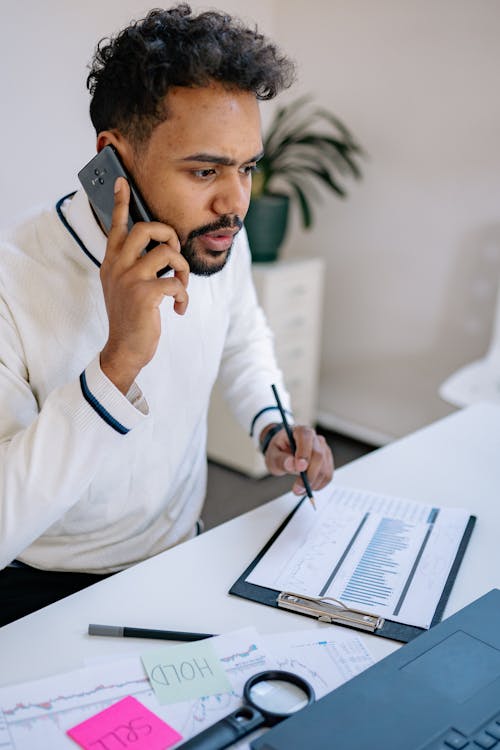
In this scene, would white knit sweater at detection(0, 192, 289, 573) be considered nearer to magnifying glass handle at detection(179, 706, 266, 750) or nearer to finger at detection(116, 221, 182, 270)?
finger at detection(116, 221, 182, 270)

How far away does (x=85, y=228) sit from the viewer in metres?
1.14

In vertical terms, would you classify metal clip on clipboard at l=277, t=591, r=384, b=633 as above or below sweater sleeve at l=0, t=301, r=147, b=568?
below

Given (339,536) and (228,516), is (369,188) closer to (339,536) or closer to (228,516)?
(228,516)

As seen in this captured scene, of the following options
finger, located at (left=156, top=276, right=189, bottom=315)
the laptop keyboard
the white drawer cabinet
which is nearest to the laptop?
the laptop keyboard

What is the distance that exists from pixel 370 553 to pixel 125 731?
0.42m

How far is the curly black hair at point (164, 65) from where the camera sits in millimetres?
1020

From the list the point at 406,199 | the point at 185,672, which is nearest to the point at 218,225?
the point at 185,672

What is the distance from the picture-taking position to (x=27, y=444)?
3.01 ft

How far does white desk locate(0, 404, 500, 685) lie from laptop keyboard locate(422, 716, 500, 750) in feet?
0.50

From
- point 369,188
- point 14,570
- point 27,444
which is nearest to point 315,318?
point 369,188

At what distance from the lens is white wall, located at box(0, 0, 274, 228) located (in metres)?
2.33

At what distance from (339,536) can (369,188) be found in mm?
2128

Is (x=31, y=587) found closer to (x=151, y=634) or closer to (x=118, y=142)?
(x=151, y=634)

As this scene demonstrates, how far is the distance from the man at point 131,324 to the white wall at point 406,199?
5.21 ft
